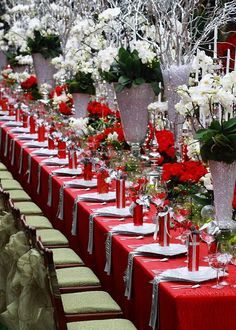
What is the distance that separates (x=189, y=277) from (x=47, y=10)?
26.6 ft

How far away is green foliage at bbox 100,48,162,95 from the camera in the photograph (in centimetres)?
660

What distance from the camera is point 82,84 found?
28.4 ft

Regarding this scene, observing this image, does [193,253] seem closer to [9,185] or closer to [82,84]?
[9,185]

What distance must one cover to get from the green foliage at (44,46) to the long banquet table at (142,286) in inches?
175

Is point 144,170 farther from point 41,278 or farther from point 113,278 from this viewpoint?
point 41,278

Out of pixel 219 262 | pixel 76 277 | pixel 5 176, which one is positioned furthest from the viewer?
pixel 5 176

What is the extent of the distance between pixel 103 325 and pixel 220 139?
3.30 feet

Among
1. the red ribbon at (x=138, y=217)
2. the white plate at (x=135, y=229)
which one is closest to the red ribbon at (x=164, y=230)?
the white plate at (x=135, y=229)

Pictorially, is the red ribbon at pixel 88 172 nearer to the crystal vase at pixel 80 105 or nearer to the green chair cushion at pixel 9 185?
the green chair cushion at pixel 9 185

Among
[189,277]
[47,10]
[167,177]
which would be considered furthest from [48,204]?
[47,10]

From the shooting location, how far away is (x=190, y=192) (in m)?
4.95

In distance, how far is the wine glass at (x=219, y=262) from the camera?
3.75 metres

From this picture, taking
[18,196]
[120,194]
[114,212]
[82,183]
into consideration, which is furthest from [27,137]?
[114,212]

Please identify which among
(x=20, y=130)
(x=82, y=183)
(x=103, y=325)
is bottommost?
(x=103, y=325)
